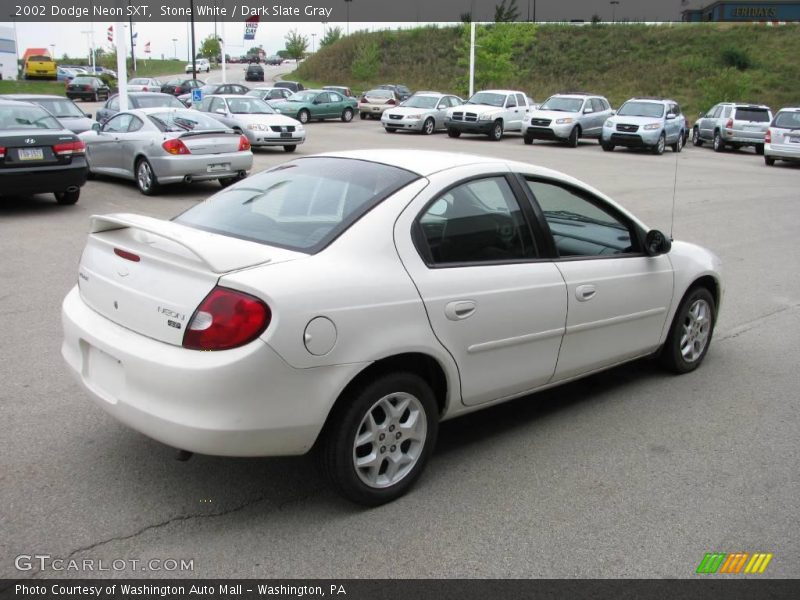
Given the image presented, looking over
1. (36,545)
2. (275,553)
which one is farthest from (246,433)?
(36,545)

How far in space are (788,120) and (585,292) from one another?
76.2 ft

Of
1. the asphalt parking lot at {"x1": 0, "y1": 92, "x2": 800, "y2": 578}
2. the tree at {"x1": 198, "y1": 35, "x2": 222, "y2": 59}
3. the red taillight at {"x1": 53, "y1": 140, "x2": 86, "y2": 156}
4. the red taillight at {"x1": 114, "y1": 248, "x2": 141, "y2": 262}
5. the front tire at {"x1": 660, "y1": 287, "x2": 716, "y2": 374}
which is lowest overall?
the asphalt parking lot at {"x1": 0, "y1": 92, "x2": 800, "y2": 578}

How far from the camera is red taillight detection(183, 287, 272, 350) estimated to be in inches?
126

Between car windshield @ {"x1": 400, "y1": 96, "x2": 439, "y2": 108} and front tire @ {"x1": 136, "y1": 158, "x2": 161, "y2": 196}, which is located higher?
car windshield @ {"x1": 400, "y1": 96, "x2": 439, "y2": 108}

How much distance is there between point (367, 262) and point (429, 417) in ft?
2.69

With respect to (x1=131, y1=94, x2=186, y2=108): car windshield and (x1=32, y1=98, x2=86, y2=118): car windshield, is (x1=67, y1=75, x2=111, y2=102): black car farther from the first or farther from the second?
(x1=131, y1=94, x2=186, y2=108): car windshield

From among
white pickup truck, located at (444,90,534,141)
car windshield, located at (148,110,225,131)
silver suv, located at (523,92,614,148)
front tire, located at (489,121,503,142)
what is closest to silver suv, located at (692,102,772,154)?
silver suv, located at (523,92,614,148)

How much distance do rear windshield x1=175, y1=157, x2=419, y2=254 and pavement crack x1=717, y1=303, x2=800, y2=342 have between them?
152 inches

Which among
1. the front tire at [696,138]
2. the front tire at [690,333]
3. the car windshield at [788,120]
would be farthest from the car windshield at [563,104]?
the front tire at [690,333]

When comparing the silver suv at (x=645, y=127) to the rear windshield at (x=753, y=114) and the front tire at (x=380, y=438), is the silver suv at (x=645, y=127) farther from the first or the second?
the front tire at (x=380, y=438)

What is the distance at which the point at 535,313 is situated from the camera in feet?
13.8

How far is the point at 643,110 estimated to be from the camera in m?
27.7

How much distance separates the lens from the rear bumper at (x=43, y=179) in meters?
10.9
